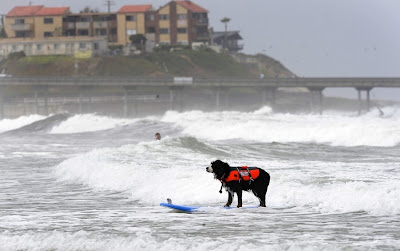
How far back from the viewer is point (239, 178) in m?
18.5

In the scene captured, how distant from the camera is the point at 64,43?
147625 mm

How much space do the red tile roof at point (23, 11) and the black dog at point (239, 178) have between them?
457 ft

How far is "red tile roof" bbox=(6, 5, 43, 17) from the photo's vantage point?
15375 centimetres

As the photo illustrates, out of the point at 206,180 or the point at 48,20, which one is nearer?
the point at 206,180

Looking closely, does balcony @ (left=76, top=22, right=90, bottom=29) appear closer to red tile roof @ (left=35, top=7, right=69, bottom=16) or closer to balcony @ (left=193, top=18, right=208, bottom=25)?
red tile roof @ (left=35, top=7, right=69, bottom=16)

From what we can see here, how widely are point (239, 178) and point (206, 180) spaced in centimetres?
560

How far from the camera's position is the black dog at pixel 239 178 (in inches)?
717

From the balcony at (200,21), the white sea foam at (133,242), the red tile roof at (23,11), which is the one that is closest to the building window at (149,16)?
the balcony at (200,21)

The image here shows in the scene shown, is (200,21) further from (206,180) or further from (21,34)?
(206,180)

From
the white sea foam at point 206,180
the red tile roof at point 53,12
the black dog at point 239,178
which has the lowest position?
the white sea foam at point 206,180

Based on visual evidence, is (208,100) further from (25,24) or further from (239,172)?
(239,172)

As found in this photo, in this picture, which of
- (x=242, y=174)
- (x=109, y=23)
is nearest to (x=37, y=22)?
(x=109, y=23)

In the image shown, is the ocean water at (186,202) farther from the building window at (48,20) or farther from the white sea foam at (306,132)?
the building window at (48,20)

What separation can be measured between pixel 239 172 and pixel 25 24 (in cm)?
13959
